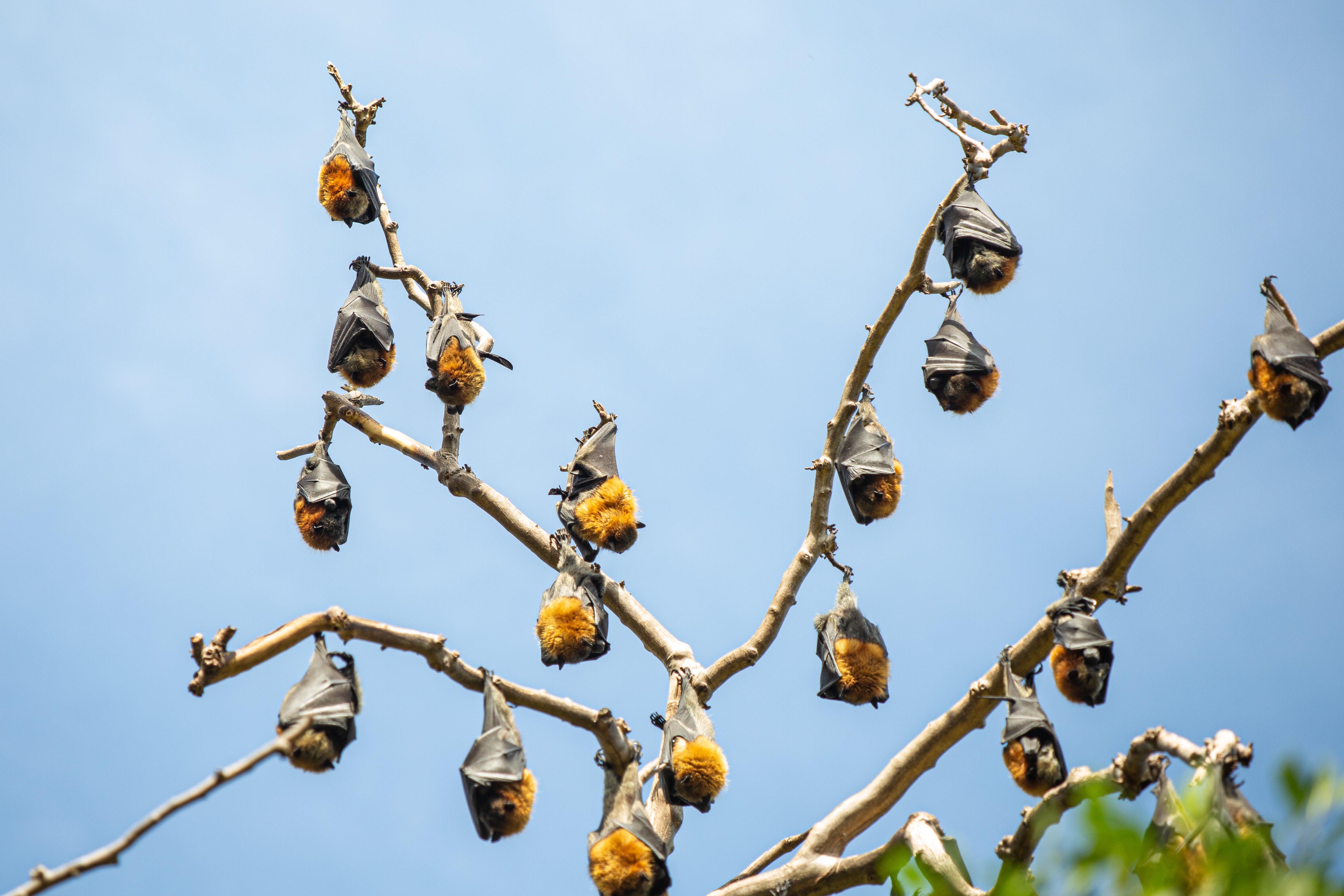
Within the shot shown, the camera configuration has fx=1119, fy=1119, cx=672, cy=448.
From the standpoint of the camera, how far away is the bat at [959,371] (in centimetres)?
903

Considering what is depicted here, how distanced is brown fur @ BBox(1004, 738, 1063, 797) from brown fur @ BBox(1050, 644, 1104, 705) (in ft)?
1.51

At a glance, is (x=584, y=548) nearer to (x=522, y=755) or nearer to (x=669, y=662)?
(x=669, y=662)

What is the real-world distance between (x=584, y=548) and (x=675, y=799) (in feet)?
6.75

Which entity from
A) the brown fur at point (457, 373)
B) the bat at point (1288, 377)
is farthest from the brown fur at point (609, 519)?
the bat at point (1288, 377)

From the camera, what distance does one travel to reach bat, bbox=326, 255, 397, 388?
920 cm

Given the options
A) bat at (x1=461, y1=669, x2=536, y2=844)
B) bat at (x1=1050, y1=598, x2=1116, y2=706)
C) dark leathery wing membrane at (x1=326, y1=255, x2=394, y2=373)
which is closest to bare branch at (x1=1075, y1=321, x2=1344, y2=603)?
bat at (x1=1050, y1=598, x2=1116, y2=706)

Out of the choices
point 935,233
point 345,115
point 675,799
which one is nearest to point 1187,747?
point 675,799

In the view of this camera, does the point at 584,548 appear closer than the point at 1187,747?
No

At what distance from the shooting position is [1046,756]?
6.57m

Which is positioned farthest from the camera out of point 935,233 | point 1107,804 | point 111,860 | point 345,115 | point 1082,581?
point 345,115

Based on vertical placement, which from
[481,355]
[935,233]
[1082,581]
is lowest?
[1082,581]

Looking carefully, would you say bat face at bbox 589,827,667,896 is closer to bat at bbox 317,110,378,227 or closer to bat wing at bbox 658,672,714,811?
bat wing at bbox 658,672,714,811

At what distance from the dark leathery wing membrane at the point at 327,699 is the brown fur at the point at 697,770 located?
2058mm

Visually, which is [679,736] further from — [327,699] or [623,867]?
[327,699]
